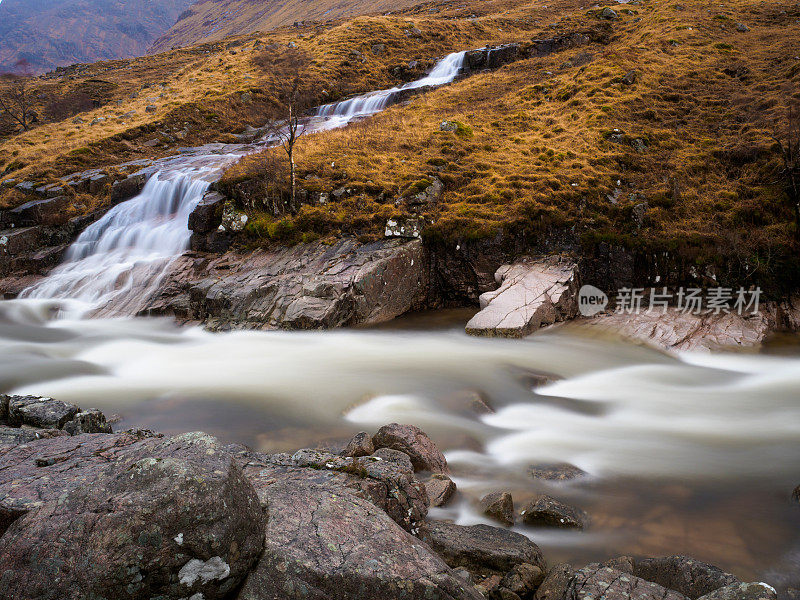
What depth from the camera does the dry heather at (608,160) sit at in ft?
58.0

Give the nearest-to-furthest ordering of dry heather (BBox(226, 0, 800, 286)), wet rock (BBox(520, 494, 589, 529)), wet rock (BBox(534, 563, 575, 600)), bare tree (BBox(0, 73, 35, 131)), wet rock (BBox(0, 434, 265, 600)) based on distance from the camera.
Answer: wet rock (BBox(0, 434, 265, 600)), wet rock (BBox(534, 563, 575, 600)), wet rock (BBox(520, 494, 589, 529)), dry heather (BBox(226, 0, 800, 286)), bare tree (BBox(0, 73, 35, 131))

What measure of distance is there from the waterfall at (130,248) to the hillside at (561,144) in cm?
322

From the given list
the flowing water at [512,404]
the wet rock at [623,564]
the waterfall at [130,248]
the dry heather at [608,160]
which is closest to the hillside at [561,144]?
the dry heather at [608,160]

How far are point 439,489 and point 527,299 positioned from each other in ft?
33.2

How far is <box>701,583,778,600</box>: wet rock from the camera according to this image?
168 inches

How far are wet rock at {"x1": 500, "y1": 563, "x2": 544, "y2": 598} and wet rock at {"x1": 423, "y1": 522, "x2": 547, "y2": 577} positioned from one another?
129 mm

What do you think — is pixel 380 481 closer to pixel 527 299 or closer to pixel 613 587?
pixel 613 587

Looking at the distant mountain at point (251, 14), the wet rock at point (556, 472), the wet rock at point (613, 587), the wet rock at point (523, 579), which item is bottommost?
the wet rock at point (556, 472)

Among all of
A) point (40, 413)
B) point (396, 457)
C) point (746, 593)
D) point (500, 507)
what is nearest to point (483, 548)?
point (500, 507)

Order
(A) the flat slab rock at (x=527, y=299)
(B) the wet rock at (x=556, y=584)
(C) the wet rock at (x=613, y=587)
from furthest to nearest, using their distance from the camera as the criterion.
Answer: (A) the flat slab rock at (x=527, y=299) < (B) the wet rock at (x=556, y=584) < (C) the wet rock at (x=613, y=587)

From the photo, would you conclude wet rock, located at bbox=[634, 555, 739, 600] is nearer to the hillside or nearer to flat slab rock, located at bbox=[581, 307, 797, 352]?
flat slab rock, located at bbox=[581, 307, 797, 352]

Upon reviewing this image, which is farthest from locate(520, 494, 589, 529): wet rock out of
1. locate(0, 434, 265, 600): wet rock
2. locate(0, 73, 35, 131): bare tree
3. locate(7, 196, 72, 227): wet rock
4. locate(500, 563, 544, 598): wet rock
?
locate(0, 73, 35, 131): bare tree

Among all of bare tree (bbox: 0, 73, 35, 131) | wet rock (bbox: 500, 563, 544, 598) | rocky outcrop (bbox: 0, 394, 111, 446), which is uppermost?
bare tree (bbox: 0, 73, 35, 131)

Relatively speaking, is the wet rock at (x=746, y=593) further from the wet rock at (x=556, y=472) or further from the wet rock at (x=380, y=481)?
the wet rock at (x=556, y=472)
